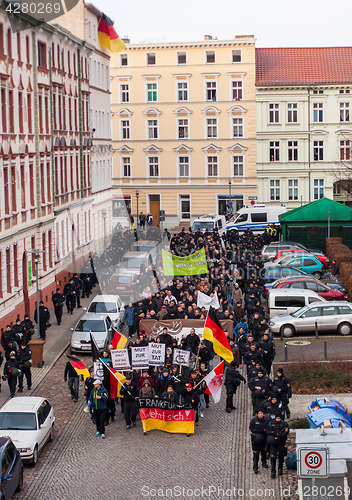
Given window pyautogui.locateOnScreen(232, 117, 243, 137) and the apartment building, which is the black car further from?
window pyautogui.locateOnScreen(232, 117, 243, 137)

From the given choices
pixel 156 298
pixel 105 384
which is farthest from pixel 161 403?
pixel 156 298

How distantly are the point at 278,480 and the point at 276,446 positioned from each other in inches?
27.2

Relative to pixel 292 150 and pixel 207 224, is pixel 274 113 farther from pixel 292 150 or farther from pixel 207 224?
pixel 207 224

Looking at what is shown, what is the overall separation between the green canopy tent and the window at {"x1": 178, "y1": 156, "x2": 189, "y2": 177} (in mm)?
25518

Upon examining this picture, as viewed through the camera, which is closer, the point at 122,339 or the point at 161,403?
the point at 161,403

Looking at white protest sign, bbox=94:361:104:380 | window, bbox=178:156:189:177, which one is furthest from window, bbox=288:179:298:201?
white protest sign, bbox=94:361:104:380

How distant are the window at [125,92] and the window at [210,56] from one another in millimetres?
7035

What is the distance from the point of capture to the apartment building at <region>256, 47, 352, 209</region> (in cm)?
7688

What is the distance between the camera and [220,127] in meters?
78.9

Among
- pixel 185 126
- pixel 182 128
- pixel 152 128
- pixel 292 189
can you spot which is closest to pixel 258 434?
pixel 292 189

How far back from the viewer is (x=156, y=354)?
25797 millimetres

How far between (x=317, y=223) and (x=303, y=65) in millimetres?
27325

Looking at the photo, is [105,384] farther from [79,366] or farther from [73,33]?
[73,33]

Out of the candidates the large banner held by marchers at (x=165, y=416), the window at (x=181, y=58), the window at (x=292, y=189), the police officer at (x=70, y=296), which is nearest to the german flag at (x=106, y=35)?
the window at (x=181, y=58)
